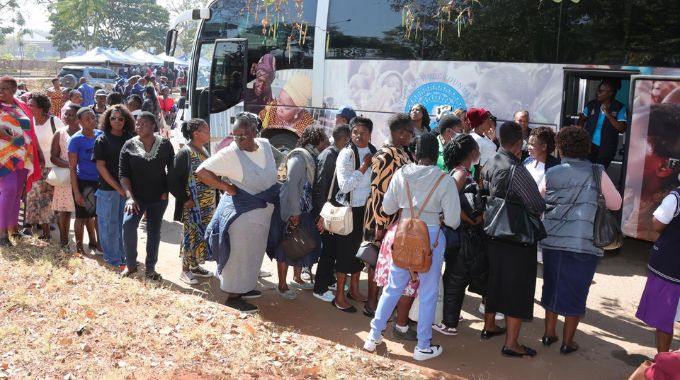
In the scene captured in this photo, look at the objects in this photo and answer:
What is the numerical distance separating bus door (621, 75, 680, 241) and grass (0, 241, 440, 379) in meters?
3.98

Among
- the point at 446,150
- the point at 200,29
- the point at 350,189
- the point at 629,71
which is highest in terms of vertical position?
the point at 200,29

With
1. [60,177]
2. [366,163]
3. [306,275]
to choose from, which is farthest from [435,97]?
[60,177]

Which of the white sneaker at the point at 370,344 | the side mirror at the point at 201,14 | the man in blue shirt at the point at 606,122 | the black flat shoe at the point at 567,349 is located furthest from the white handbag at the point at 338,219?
the side mirror at the point at 201,14

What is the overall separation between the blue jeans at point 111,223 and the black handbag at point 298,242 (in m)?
2.01

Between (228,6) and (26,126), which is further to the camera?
(228,6)

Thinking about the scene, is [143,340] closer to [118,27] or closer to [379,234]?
[379,234]

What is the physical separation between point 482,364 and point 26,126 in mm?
5843

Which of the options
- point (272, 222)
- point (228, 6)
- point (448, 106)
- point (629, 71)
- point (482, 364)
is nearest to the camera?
point (482, 364)

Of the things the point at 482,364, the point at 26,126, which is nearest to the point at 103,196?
the point at 26,126

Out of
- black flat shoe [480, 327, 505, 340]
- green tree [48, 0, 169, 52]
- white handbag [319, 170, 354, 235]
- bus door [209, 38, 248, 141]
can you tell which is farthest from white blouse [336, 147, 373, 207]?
green tree [48, 0, 169, 52]

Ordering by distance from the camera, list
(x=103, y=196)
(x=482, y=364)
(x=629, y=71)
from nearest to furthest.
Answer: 1. (x=482, y=364)
2. (x=103, y=196)
3. (x=629, y=71)

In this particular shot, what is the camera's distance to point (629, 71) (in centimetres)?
705

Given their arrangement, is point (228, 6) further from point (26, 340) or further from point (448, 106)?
point (26, 340)

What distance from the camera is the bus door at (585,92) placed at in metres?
7.26
